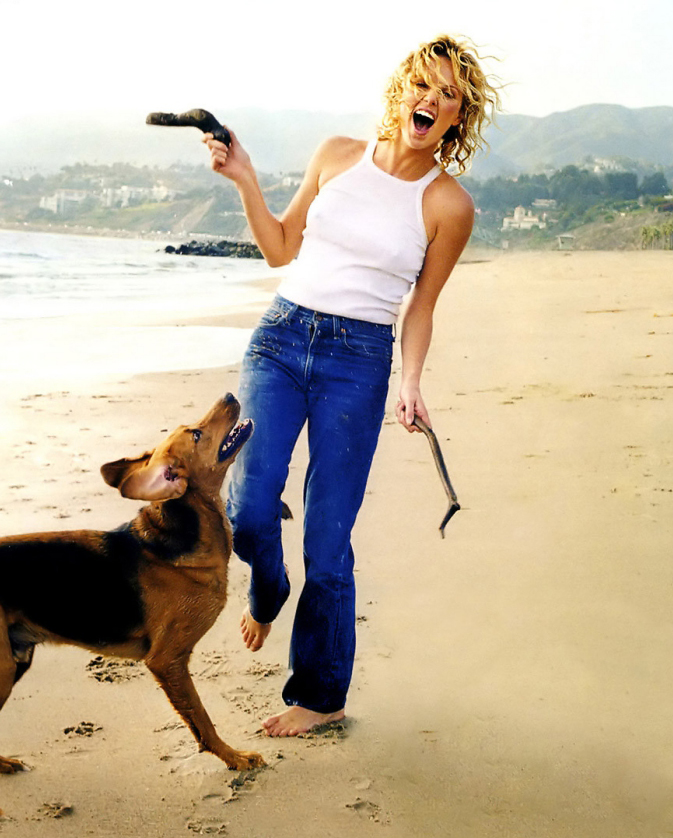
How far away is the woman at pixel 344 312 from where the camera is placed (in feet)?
9.84

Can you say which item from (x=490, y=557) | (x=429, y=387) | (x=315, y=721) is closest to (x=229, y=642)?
(x=315, y=721)

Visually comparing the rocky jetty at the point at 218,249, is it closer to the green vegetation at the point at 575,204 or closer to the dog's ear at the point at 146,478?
the green vegetation at the point at 575,204

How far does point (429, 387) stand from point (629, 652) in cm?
550

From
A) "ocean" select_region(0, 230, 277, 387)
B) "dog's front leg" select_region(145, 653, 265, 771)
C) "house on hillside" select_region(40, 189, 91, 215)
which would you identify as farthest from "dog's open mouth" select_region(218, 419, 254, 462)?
"house on hillside" select_region(40, 189, 91, 215)

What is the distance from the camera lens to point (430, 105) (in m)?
2.97

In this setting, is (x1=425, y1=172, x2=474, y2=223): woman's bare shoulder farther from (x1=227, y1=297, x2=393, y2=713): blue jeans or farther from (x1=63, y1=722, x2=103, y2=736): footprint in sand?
(x1=63, y1=722, x2=103, y2=736): footprint in sand

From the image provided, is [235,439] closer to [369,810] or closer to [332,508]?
[332,508]

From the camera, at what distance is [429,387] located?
9156 mm

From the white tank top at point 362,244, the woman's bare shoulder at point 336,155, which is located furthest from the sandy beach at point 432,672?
the woman's bare shoulder at point 336,155

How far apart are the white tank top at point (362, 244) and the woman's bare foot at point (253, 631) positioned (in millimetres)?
1301

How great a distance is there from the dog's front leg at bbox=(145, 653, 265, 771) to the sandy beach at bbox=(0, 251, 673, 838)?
0.21 feet

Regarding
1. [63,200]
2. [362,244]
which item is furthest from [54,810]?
[63,200]

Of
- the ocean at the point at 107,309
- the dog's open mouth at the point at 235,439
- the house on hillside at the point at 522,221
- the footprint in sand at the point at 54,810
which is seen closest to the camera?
the footprint in sand at the point at 54,810

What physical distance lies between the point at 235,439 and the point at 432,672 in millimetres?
1417
